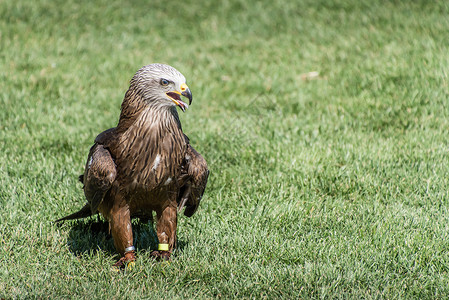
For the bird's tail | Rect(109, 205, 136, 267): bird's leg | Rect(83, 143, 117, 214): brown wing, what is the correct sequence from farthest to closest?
the bird's tail < Rect(109, 205, 136, 267): bird's leg < Rect(83, 143, 117, 214): brown wing

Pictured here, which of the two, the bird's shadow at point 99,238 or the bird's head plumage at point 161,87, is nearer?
the bird's head plumage at point 161,87

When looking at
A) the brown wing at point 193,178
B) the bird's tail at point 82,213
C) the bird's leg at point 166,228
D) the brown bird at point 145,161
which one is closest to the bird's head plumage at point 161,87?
the brown bird at point 145,161

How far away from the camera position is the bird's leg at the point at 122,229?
4.37 m

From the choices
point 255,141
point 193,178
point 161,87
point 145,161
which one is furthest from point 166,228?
point 255,141

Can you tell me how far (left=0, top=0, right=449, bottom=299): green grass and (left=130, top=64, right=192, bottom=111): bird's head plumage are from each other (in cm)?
127

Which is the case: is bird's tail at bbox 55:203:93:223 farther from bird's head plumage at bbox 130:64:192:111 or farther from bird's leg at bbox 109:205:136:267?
bird's head plumage at bbox 130:64:192:111

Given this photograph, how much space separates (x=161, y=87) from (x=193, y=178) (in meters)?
0.75

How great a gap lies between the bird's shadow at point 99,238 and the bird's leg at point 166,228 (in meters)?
0.24

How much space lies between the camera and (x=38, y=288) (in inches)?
164

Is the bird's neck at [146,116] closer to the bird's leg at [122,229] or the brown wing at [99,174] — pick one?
the brown wing at [99,174]

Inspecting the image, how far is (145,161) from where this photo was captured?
420 centimetres

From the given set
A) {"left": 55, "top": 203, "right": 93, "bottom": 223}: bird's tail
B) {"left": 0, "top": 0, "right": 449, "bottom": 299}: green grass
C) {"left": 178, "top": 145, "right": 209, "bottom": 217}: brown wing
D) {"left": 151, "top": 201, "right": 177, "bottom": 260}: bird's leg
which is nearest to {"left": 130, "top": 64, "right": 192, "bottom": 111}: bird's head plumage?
{"left": 178, "top": 145, "right": 209, "bottom": 217}: brown wing

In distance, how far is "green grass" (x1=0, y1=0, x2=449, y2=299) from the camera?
14.6 feet

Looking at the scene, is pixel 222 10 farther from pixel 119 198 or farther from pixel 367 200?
pixel 119 198
